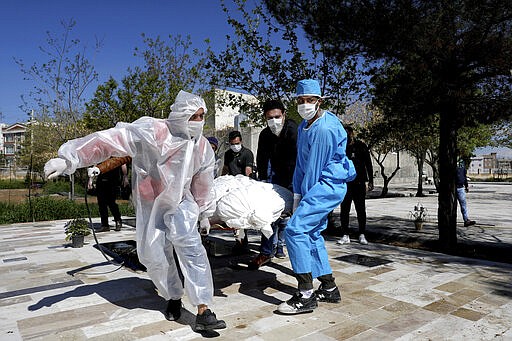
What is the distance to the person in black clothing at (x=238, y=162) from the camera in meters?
6.50

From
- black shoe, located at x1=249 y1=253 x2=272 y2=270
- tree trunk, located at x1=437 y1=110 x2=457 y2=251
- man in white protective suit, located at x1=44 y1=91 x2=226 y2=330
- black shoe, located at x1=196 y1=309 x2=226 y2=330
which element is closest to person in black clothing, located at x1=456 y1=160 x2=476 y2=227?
tree trunk, located at x1=437 y1=110 x2=457 y2=251

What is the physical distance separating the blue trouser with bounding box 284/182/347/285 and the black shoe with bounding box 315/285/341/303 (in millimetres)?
194

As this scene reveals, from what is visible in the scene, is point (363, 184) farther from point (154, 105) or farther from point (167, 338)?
point (154, 105)

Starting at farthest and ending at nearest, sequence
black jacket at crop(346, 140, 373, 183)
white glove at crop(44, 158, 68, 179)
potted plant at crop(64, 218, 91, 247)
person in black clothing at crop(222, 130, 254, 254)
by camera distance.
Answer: potted plant at crop(64, 218, 91, 247), black jacket at crop(346, 140, 373, 183), person in black clothing at crop(222, 130, 254, 254), white glove at crop(44, 158, 68, 179)

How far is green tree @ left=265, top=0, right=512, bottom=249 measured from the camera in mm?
6109

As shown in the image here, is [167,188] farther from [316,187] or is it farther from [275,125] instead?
[275,125]

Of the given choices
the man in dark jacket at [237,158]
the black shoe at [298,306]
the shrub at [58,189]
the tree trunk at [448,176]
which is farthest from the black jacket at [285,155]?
the shrub at [58,189]

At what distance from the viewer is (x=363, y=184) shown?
7.07m

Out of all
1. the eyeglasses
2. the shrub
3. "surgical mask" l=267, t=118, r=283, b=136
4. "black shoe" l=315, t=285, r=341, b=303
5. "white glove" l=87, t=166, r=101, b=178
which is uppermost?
the eyeglasses

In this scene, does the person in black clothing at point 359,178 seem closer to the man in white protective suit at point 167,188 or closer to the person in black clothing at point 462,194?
the person in black clothing at point 462,194

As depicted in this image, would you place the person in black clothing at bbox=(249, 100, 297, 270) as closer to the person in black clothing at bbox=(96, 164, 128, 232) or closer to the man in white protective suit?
the man in white protective suit

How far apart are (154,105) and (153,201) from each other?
34.4 feet

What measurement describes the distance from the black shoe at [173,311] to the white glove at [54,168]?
1.43 m

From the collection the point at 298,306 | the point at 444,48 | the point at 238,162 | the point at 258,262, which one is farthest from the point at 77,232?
the point at 444,48
